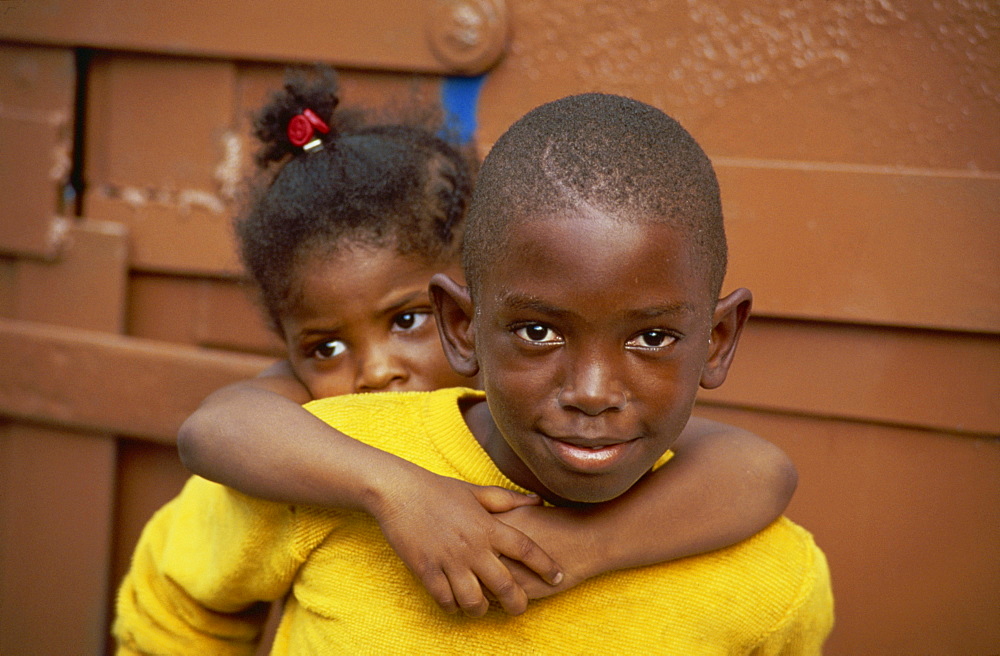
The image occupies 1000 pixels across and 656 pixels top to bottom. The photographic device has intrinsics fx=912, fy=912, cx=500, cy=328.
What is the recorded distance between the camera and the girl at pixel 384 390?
1.29 metres

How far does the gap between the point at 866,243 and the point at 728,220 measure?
1.04 feet

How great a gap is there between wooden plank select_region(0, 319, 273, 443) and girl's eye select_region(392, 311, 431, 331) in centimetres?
78

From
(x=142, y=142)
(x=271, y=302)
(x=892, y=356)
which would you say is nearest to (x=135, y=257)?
(x=142, y=142)

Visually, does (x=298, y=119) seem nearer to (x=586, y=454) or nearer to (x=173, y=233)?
(x=173, y=233)

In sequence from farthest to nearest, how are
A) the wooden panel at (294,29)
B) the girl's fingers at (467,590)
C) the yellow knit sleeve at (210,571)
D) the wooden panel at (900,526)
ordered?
the wooden panel at (294,29) → the wooden panel at (900,526) → the yellow knit sleeve at (210,571) → the girl's fingers at (467,590)

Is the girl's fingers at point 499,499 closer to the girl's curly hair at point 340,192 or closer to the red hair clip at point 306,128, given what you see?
the girl's curly hair at point 340,192

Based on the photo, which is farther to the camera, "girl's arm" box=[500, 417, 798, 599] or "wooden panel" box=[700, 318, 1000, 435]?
"wooden panel" box=[700, 318, 1000, 435]

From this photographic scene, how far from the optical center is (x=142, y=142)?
105 inches

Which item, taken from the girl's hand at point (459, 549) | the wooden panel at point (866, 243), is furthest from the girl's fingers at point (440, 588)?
the wooden panel at point (866, 243)

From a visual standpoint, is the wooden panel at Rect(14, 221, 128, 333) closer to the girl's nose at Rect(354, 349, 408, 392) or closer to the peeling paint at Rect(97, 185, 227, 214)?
the peeling paint at Rect(97, 185, 227, 214)

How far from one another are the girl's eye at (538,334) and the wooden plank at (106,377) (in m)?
1.54

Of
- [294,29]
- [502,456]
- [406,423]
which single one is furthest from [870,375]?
[294,29]

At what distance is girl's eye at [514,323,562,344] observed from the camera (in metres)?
1.20

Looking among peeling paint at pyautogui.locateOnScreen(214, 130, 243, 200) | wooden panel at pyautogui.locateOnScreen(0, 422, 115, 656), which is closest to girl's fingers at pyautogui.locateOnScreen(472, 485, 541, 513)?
peeling paint at pyautogui.locateOnScreen(214, 130, 243, 200)
